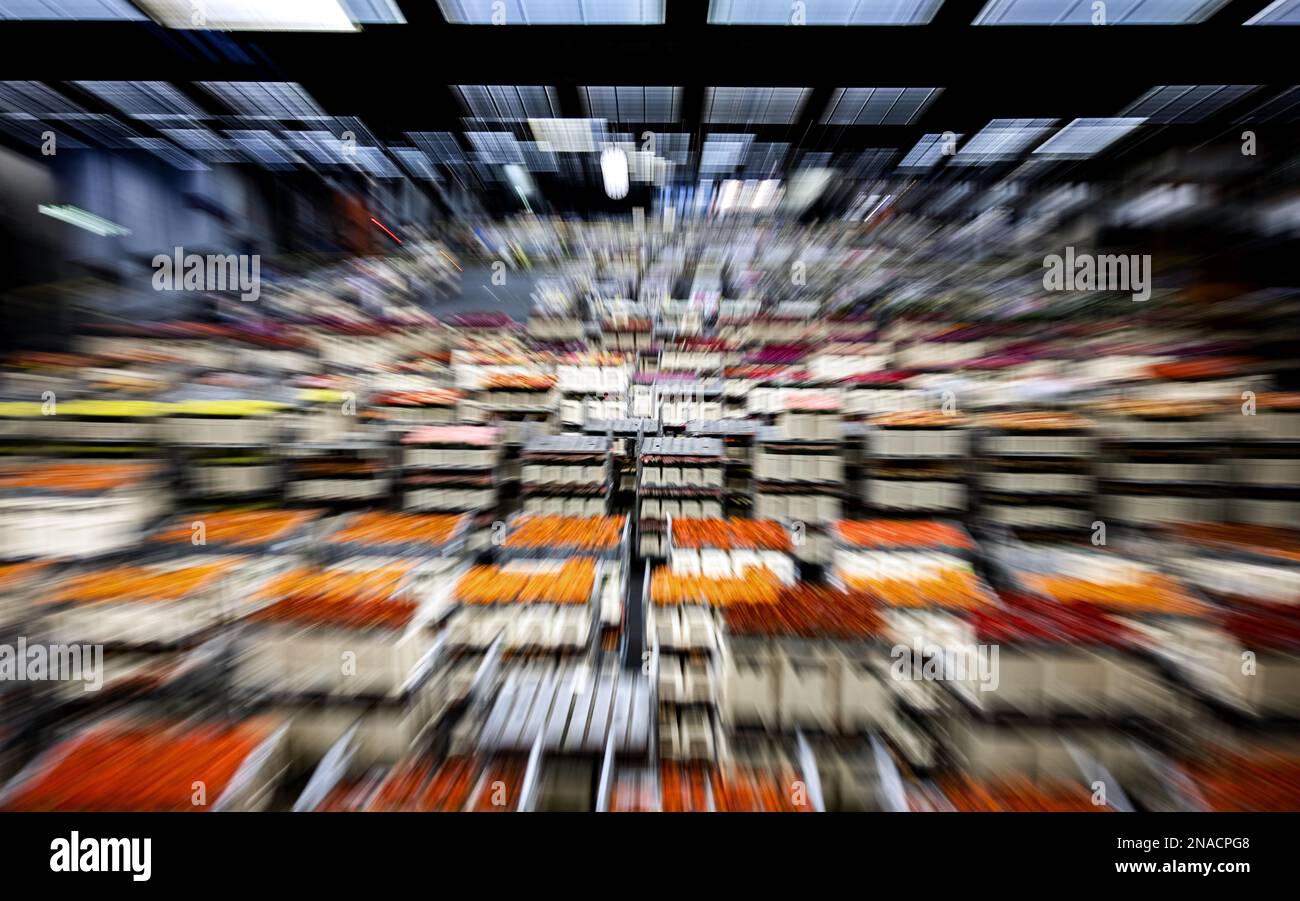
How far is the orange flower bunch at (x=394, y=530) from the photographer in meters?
2.06

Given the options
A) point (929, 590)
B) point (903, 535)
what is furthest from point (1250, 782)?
point (903, 535)

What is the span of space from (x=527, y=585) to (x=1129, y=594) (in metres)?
2.09

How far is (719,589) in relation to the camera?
1.70 m

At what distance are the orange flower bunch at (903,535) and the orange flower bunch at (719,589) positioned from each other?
0.62 m

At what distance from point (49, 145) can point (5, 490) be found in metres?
1.13

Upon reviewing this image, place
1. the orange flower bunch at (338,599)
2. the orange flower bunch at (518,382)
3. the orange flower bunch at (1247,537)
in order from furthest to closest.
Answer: the orange flower bunch at (518,382) → the orange flower bunch at (1247,537) → the orange flower bunch at (338,599)

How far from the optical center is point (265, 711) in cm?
124

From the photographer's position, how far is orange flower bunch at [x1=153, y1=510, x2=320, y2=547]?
5.93 feet

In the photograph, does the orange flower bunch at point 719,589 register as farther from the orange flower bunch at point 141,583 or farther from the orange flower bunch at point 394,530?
the orange flower bunch at point 141,583

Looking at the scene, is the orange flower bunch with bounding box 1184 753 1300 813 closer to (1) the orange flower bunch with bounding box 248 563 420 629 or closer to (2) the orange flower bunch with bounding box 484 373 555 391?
(1) the orange flower bunch with bounding box 248 563 420 629
